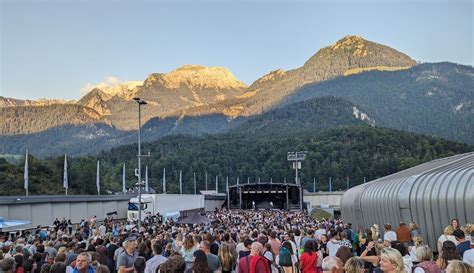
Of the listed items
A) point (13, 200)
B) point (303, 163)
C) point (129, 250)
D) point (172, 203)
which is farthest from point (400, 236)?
point (303, 163)

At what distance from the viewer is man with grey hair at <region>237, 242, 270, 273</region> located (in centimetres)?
891

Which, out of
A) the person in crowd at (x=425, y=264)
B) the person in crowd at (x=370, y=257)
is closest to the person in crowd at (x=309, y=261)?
the person in crowd at (x=370, y=257)

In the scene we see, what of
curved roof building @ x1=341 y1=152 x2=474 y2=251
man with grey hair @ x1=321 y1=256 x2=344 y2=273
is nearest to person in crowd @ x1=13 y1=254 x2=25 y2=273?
man with grey hair @ x1=321 y1=256 x2=344 y2=273

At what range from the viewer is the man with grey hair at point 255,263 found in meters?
8.91

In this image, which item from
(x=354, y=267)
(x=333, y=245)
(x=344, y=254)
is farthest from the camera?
(x=333, y=245)

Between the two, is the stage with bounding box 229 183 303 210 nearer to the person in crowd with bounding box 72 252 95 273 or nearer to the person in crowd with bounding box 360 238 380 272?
the person in crowd with bounding box 360 238 380 272

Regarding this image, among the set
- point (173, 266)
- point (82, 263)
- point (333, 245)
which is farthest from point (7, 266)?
point (333, 245)

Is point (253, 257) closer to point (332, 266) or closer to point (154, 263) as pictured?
point (154, 263)

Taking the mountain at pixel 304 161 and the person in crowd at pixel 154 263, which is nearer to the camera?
the person in crowd at pixel 154 263

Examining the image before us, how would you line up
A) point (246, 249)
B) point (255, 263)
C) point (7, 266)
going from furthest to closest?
point (246, 249)
point (255, 263)
point (7, 266)

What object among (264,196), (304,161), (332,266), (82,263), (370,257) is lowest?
(264,196)

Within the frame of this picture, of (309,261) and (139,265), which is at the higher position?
(139,265)

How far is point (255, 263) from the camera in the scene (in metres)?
8.91

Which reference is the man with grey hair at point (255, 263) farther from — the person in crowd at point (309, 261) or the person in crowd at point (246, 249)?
the person in crowd at point (246, 249)
